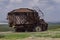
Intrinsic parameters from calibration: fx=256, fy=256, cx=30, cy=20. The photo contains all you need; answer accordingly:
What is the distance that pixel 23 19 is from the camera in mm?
35156

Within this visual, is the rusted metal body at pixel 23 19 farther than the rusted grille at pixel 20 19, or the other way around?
the rusted metal body at pixel 23 19

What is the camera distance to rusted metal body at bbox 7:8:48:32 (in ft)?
115

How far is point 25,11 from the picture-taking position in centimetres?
3541

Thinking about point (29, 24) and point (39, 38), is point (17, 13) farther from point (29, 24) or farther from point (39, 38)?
point (39, 38)

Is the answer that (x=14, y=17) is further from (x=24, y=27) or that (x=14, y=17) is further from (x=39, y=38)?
(x=39, y=38)

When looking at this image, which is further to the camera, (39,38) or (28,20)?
(28,20)

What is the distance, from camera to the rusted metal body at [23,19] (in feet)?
115

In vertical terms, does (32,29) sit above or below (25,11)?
below

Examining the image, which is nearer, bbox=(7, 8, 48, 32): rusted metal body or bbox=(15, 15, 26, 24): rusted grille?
bbox=(15, 15, 26, 24): rusted grille

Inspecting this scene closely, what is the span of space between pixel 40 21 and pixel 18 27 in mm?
3447

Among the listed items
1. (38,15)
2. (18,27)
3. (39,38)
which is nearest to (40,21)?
(38,15)

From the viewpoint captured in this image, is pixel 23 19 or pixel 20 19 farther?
pixel 23 19

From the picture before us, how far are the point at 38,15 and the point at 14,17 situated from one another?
3.53 metres

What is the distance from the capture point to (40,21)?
3675 cm
